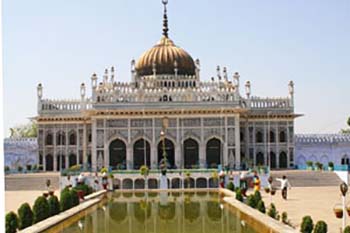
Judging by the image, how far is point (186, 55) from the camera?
32375mm

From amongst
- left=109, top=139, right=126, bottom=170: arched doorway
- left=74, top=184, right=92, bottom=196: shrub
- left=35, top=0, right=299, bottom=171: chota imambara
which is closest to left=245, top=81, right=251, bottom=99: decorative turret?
left=35, top=0, right=299, bottom=171: chota imambara

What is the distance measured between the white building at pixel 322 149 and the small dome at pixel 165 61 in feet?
22.3

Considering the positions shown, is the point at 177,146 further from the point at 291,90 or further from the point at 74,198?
the point at 74,198

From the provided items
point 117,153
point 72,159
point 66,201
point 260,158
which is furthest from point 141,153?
point 66,201

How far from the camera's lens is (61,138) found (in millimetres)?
30984

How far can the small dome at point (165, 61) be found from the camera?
3136cm

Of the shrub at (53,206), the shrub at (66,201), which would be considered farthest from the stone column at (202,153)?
the shrub at (53,206)

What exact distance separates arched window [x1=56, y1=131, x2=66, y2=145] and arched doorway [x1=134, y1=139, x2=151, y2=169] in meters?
4.23

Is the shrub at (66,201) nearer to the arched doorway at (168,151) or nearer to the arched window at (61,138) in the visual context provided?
the arched doorway at (168,151)

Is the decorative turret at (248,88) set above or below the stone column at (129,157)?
above

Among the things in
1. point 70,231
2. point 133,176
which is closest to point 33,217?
point 70,231

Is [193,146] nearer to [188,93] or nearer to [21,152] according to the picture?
[188,93]

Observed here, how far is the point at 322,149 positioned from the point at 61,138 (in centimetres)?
1342

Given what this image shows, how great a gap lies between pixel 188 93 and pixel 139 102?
2302 mm
